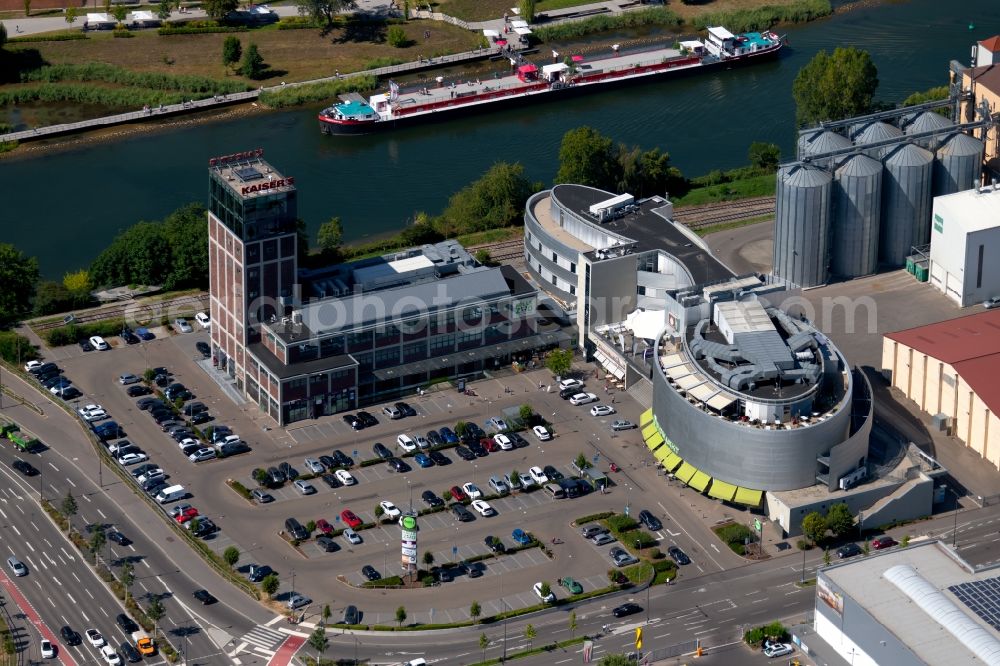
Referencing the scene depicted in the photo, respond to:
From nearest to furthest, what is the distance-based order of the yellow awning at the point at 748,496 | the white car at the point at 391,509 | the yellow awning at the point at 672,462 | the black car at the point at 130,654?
1. the black car at the point at 130,654
2. the yellow awning at the point at 748,496
3. the white car at the point at 391,509
4. the yellow awning at the point at 672,462

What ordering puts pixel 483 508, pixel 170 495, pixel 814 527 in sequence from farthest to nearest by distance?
pixel 170 495
pixel 483 508
pixel 814 527

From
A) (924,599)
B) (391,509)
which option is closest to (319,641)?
(391,509)

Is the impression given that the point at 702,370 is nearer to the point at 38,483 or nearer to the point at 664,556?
the point at 664,556

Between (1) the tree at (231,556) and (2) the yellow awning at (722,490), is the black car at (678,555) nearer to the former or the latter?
(2) the yellow awning at (722,490)

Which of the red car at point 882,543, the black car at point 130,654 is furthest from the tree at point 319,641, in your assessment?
the red car at point 882,543

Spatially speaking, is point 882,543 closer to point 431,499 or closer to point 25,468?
point 431,499
